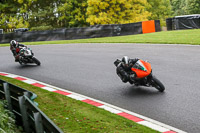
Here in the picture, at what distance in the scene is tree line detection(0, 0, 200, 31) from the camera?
49156 millimetres

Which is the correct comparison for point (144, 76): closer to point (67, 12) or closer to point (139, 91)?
point (139, 91)

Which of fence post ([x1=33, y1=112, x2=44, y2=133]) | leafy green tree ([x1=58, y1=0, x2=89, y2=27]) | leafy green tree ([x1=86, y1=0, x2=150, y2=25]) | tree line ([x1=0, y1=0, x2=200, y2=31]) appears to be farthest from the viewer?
leafy green tree ([x1=58, y1=0, x2=89, y2=27])

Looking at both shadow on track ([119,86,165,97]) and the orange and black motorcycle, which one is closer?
the orange and black motorcycle

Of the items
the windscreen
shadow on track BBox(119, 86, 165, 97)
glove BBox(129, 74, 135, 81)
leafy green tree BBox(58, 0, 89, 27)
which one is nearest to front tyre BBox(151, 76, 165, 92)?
shadow on track BBox(119, 86, 165, 97)

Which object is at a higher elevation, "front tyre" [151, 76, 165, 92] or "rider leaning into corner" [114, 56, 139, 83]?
"rider leaning into corner" [114, 56, 139, 83]

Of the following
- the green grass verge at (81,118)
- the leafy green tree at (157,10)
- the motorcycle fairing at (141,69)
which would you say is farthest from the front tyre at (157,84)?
the leafy green tree at (157,10)

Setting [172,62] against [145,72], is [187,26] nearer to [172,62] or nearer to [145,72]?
[172,62]

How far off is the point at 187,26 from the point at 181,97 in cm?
2610

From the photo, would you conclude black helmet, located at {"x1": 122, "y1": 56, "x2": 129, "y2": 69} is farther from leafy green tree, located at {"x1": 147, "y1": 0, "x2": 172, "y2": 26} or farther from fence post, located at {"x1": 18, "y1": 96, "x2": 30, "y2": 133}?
leafy green tree, located at {"x1": 147, "y1": 0, "x2": 172, "y2": 26}

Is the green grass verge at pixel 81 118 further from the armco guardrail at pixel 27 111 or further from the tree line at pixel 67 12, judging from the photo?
the tree line at pixel 67 12

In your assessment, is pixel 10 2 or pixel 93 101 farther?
pixel 10 2

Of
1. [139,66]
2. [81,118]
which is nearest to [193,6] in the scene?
[139,66]

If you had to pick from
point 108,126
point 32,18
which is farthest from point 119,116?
point 32,18

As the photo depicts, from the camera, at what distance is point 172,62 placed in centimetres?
1371
